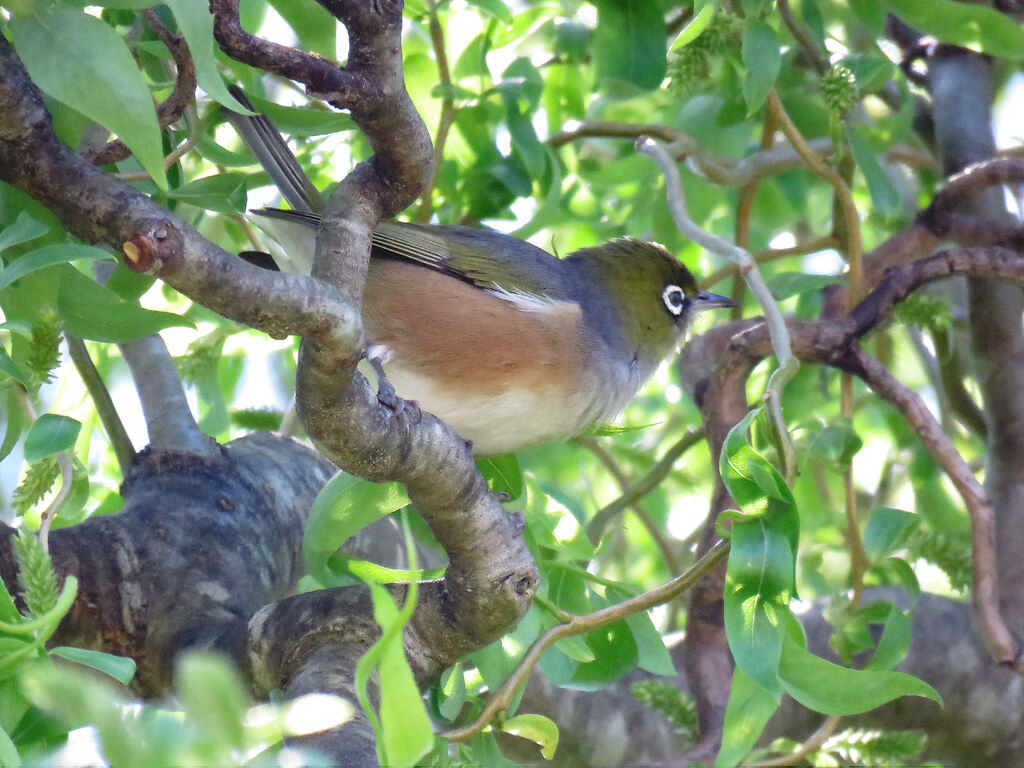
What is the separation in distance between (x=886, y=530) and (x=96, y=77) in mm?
2745

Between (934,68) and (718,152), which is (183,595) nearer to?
(718,152)

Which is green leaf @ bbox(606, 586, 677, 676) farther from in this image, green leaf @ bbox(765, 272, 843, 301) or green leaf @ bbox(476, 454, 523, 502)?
green leaf @ bbox(765, 272, 843, 301)

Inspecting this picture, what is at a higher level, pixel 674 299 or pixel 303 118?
pixel 303 118

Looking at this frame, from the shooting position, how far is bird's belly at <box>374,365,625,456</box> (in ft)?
12.6

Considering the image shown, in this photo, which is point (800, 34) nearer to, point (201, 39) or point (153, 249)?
point (201, 39)

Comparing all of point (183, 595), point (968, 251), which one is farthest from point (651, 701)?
point (968, 251)

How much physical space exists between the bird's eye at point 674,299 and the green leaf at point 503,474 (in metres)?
1.62

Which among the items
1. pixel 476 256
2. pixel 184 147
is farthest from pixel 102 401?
pixel 476 256

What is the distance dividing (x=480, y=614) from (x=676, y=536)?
14.3ft

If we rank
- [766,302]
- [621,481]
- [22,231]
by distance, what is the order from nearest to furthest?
[22,231] < [766,302] < [621,481]

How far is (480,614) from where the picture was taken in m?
2.81

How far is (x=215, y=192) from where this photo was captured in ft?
9.23

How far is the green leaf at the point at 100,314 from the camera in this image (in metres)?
2.63

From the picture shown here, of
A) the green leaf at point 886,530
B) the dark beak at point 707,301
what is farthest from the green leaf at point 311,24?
the dark beak at point 707,301
